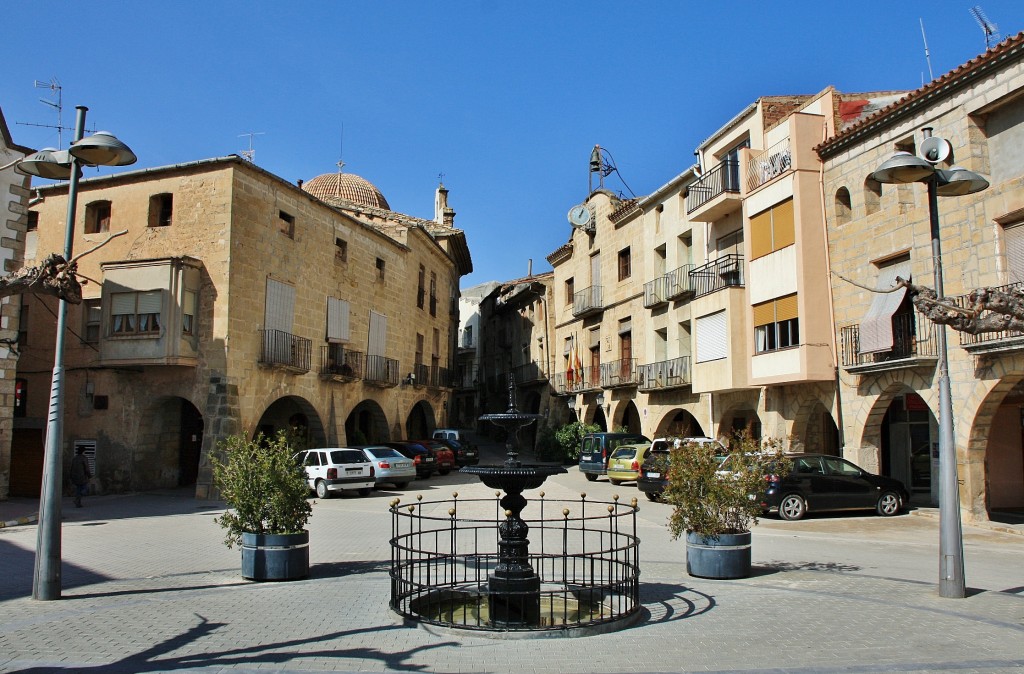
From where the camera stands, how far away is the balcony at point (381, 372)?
3117 cm

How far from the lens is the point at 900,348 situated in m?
18.6

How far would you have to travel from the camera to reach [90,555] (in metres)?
12.5

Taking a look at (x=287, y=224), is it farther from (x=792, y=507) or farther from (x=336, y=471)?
(x=792, y=507)

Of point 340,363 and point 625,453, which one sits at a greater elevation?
point 340,363

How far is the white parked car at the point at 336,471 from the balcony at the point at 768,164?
14389 mm

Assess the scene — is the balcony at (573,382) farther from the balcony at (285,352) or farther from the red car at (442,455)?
the balcony at (285,352)

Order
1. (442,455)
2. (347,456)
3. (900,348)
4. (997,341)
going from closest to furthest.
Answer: (997,341)
(900,348)
(347,456)
(442,455)

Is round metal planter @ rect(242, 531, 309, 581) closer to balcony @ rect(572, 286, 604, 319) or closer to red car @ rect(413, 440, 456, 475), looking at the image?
red car @ rect(413, 440, 456, 475)

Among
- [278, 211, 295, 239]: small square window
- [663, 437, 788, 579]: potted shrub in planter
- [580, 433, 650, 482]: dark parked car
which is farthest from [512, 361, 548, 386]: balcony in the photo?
[663, 437, 788, 579]: potted shrub in planter

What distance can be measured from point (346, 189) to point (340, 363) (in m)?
17.3

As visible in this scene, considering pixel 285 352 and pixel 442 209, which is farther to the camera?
pixel 442 209

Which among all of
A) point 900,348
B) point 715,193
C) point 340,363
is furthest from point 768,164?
point 340,363

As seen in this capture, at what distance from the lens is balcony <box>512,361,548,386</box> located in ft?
142

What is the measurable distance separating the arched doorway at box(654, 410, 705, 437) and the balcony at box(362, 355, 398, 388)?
1124 cm
